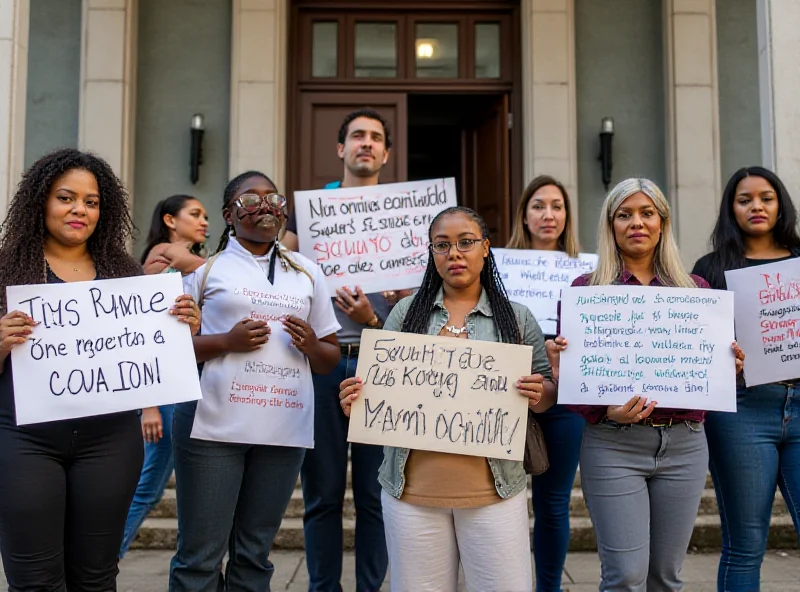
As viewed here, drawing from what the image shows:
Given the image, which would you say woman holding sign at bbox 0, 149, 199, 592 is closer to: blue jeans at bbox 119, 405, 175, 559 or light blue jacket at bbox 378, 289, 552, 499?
light blue jacket at bbox 378, 289, 552, 499

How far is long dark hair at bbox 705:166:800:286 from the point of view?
11.8ft

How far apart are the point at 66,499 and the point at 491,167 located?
6577mm

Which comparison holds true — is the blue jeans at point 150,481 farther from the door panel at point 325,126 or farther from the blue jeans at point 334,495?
the door panel at point 325,126

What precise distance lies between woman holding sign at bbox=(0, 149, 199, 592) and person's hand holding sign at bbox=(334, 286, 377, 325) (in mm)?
936

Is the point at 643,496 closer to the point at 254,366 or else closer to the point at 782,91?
the point at 254,366

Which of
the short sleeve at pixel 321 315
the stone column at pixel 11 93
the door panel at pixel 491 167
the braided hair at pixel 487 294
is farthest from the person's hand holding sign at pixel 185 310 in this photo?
the door panel at pixel 491 167

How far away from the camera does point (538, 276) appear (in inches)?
169

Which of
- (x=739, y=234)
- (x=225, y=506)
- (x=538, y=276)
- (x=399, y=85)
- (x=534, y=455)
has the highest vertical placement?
(x=399, y=85)

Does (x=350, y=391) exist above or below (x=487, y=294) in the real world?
below

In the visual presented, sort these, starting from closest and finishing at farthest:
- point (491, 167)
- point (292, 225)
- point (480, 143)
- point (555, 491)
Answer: point (555, 491) → point (292, 225) → point (491, 167) → point (480, 143)

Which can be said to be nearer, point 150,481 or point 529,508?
point 150,481

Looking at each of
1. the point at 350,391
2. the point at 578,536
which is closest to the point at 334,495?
the point at 350,391

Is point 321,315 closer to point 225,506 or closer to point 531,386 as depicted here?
point 225,506

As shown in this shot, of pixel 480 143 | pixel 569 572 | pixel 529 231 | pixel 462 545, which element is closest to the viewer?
pixel 462 545
